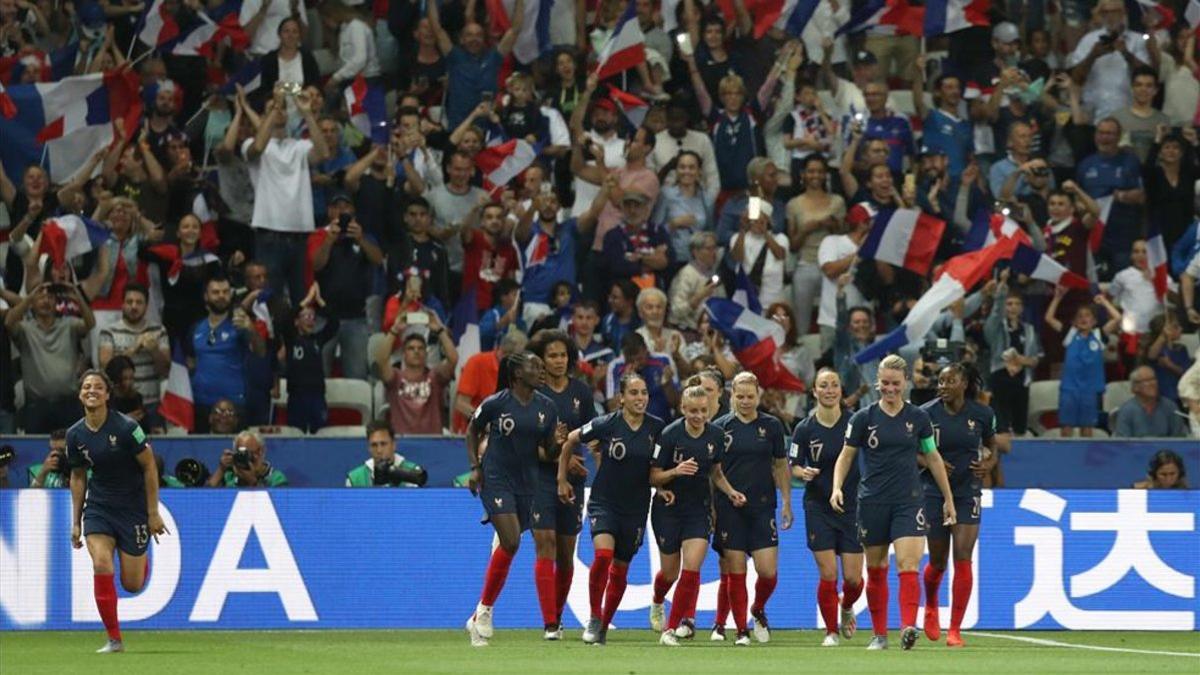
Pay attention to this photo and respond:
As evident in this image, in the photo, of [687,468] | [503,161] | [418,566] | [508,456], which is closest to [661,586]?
[687,468]

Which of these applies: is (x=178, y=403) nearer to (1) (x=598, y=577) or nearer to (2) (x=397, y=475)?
(2) (x=397, y=475)

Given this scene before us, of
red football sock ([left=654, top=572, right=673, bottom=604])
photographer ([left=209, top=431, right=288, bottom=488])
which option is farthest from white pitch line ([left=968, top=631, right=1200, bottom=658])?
photographer ([left=209, top=431, right=288, bottom=488])

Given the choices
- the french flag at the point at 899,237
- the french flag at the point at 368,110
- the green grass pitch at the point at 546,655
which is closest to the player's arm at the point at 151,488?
the green grass pitch at the point at 546,655

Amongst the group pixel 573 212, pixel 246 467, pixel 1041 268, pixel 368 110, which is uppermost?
pixel 368 110

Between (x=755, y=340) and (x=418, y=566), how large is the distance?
4.09 m

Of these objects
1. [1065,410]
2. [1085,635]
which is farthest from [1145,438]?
[1085,635]

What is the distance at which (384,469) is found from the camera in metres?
20.7

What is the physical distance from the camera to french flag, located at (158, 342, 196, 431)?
22.0 m

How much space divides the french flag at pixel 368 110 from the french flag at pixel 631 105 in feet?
8.27

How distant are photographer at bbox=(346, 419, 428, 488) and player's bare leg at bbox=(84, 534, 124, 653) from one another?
385 cm

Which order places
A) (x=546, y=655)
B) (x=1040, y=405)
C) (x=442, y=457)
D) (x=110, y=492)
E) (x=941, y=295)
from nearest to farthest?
(x=546, y=655)
(x=110, y=492)
(x=442, y=457)
(x=941, y=295)
(x=1040, y=405)

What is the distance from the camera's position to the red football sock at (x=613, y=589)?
58.1ft

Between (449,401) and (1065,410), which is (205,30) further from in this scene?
(1065,410)

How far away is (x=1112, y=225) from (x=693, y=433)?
8947mm
